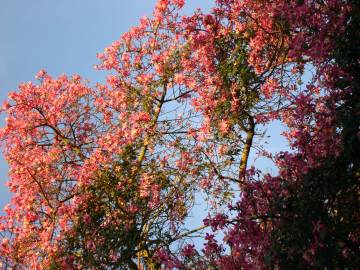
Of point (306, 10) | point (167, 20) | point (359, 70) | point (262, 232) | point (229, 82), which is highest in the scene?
point (167, 20)

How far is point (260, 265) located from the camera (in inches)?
226

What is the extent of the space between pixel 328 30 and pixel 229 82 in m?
6.54

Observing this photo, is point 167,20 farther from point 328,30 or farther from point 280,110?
point 328,30

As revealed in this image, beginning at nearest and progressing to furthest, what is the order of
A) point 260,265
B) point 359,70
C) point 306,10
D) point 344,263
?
point 344,263
point 260,265
point 359,70
point 306,10

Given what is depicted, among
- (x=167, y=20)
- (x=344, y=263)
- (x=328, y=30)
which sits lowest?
(x=344, y=263)

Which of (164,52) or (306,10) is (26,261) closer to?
(164,52)

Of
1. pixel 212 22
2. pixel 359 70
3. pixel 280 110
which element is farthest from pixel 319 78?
pixel 212 22

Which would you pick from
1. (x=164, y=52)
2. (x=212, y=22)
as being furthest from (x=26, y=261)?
(x=212, y=22)

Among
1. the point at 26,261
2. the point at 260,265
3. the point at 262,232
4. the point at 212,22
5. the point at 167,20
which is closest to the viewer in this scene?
the point at 260,265

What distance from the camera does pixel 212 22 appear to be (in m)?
14.2

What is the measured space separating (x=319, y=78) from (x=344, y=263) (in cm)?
283

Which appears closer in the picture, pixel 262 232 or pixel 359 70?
pixel 262 232

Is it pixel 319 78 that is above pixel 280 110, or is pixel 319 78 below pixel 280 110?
below

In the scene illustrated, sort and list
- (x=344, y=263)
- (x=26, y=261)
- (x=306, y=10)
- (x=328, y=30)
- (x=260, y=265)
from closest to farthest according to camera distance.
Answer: (x=344, y=263) → (x=260, y=265) → (x=328, y=30) → (x=306, y=10) → (x=26, y=261)
